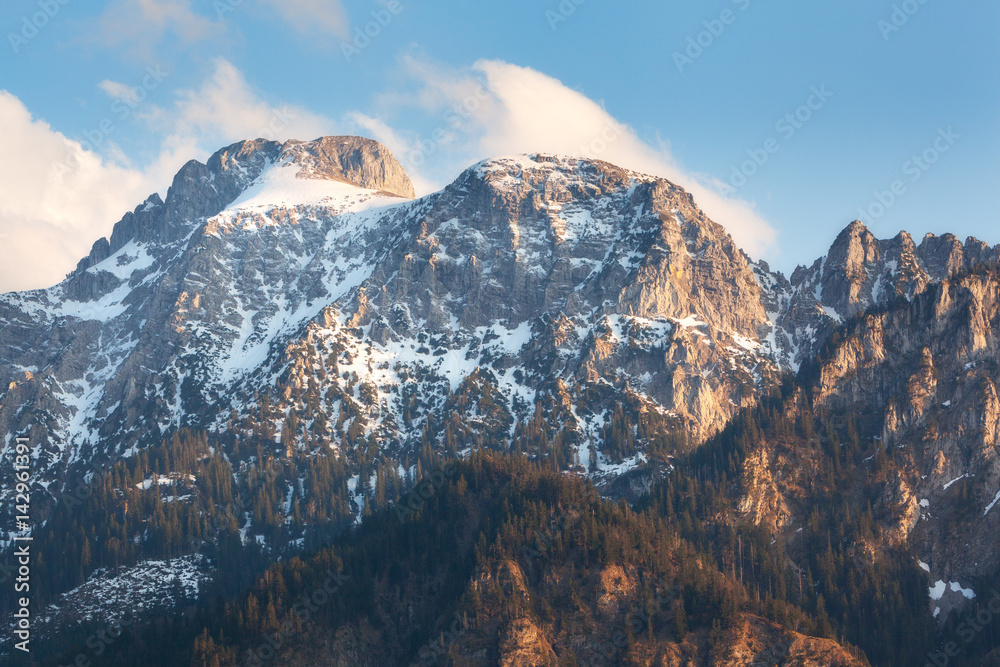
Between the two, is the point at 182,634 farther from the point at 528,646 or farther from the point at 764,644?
the point at 764,644

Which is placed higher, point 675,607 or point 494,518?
point 494,518

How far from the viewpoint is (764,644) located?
164000 millimetres

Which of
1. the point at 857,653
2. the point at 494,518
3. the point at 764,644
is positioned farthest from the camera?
the point at 494,518

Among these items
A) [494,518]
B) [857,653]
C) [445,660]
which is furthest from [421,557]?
[857,653]

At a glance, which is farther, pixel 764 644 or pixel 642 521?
pixel 642 521

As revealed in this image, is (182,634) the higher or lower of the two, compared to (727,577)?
lower

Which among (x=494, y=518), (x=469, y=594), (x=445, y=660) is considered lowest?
(x=445, y=660)

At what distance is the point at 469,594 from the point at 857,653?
64551 millimetres

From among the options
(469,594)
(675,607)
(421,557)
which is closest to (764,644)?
(675,607)

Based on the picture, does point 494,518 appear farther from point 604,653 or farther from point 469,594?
point 604,653

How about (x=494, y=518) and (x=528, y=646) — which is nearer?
(x=528, y=646)

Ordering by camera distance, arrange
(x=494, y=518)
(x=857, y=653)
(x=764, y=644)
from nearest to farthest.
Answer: (x=764, y=644) < (x=857, y=653) < (x=494, y=518)

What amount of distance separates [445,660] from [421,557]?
2822 cm

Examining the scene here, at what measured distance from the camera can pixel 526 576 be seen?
17850cm
